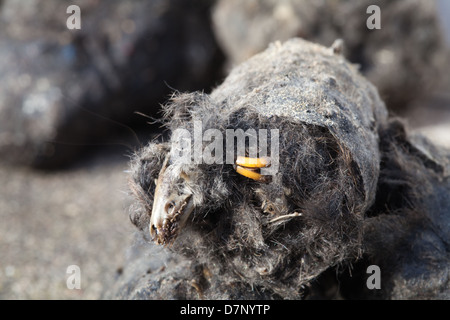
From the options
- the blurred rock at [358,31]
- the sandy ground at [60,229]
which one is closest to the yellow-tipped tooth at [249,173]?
the sandy ground at [60,229]

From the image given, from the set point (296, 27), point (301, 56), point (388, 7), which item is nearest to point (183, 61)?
point (296, 27)

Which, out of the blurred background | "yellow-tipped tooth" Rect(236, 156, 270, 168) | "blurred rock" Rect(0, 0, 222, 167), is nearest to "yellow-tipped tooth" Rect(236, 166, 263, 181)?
"yellow-tipped tooth" Rect(236, 156, 270, 168)

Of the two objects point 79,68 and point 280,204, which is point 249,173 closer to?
point 280,204

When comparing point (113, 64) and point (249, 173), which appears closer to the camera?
point (249, 173)

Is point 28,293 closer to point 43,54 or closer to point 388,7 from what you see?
point 43,54

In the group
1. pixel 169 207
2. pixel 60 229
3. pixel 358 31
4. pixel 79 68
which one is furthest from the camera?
pixel 358 31

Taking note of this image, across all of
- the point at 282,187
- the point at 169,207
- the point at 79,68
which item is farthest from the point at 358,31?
the point at 169,207

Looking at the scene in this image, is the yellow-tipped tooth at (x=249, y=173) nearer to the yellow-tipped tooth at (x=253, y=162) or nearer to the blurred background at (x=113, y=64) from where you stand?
the yellow-tipped tooth at (x=253, y=162)

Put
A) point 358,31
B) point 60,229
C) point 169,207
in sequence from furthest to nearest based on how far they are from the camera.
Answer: point 358,31
point 60,229
point 169,207
